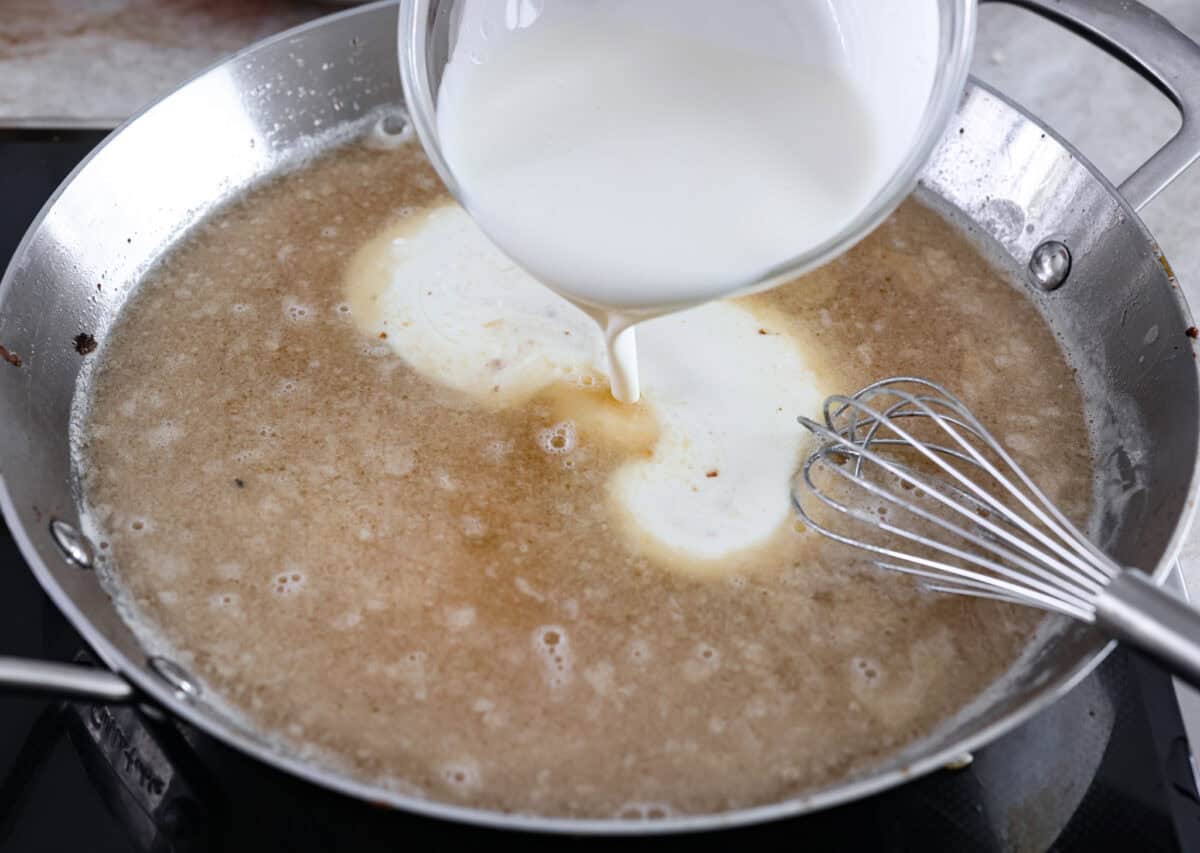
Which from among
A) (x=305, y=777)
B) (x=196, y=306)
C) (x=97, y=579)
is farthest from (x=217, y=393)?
(x=305, y=777)

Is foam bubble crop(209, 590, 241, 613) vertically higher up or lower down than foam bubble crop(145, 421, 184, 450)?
lower down

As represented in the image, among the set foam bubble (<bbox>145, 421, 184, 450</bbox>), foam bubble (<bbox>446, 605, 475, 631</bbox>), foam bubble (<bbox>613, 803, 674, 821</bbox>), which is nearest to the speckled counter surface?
foam bubble (<bbox>145, 421, 184, 450</bbox>)

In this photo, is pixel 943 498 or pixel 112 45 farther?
pixel 112 45

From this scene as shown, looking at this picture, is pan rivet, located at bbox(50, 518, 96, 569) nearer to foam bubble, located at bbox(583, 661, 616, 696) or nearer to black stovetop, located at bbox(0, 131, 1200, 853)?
black stovetop, located at bbox(0, 131, 1200, 853)

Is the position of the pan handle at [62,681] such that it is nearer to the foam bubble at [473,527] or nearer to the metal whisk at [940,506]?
the foam bubble at [473,527]

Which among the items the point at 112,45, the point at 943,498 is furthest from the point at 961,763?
the point at 112,45

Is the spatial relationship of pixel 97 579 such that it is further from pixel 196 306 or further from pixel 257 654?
pixel 196 306

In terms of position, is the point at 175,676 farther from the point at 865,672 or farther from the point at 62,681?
the point at 865,672
